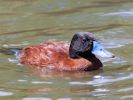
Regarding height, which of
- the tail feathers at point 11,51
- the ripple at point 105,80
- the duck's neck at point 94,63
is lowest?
the ripple at point 105,80

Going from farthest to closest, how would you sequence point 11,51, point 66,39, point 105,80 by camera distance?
1. point 66,39
2. point 11,51
3. point 105,80

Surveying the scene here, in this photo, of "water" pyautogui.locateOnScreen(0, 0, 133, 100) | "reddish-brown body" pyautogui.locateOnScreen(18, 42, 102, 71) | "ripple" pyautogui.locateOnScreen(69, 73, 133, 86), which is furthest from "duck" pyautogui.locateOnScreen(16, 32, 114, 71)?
"ripple" pyautogui.locateOnScreen(69, 73, 133, 86)

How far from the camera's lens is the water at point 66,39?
8.55m

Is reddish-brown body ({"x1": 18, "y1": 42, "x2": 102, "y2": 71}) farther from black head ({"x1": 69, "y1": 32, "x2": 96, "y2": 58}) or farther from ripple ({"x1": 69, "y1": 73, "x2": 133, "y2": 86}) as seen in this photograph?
ripple ({"x1": 69, "y1": 73, "x2": 133, "y2": 86})

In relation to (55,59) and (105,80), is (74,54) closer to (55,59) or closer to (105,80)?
(55,59)

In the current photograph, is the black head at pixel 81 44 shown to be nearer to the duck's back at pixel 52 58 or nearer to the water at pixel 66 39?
the duck's back at pixel 52 58

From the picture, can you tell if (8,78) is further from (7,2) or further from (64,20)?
(7,2)

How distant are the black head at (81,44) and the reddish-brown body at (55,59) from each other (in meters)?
0.12

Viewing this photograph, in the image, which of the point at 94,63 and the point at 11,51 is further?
the point at 11,51

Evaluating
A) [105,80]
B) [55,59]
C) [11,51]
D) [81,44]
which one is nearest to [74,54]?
[81,44]

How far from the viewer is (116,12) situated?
12.9 metres

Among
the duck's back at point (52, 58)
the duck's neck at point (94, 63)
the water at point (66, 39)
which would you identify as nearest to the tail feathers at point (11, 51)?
the water at point (66, 39)

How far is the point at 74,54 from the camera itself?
9977mm

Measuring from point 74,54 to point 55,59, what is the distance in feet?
1.05
